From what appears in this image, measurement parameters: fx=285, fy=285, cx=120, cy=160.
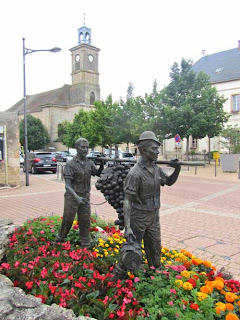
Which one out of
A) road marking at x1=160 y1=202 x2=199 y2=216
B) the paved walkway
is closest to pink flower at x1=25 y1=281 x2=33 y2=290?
the paved walkway

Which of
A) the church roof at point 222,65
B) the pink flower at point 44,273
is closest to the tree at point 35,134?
the church roof at point 222,65

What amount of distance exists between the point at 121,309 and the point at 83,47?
62343 millimetres

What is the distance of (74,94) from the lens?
197ft

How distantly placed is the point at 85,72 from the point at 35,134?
17281 millimetres

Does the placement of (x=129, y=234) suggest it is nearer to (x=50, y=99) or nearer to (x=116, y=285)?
(x=116, y=285)

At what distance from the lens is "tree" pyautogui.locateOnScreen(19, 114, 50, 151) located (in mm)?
51906

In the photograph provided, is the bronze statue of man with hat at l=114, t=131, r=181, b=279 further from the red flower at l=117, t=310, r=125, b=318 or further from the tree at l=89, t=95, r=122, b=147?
the tree at l=89, t=95, r=122, b=147

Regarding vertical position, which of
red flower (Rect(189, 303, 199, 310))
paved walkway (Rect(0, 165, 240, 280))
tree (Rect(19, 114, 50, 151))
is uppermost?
tree (Rect(19, 114, 50, 151))

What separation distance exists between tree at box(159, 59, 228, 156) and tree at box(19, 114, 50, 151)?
3423 centimetres

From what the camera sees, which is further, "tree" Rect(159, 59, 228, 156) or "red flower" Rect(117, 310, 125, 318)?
"tree" Rect(159, 59, 228, 156)

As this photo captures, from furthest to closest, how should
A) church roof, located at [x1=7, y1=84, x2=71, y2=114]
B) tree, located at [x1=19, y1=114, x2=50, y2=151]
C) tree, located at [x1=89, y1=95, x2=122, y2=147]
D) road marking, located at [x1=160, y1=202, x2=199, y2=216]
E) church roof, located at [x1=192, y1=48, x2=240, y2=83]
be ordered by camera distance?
church roof, located at [x1=7, y1=84, x2=71, y2=114]
tree, located at [x1=19, y1=114, x2=50, y2=151]
tree, located at [x1=89, y1=95, x2=122, y2=147]
church roof, located at [x1=192, y1=48, x2=240, y2=83]
road marking, located at [x1=160, y1=202, x2=199, y2=216]

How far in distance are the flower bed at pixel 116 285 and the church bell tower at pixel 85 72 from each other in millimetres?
55520

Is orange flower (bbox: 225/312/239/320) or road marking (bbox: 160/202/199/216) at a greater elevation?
orange flower (bbox: 225/312/239/320)

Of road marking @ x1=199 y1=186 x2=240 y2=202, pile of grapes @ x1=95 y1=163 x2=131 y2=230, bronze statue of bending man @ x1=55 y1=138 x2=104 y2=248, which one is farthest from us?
road marking @ x1=199 y1=186 x2=240 y2=202
